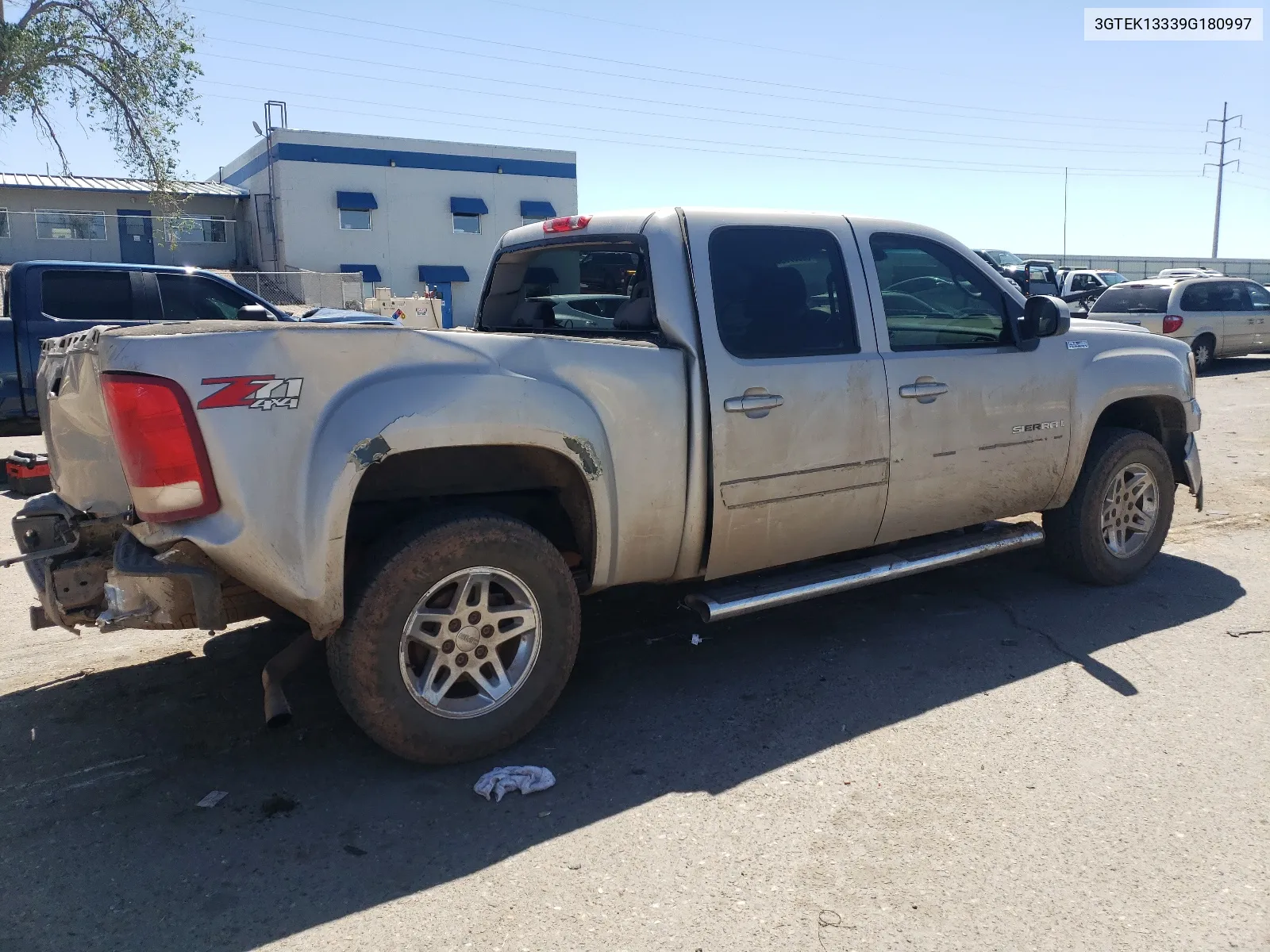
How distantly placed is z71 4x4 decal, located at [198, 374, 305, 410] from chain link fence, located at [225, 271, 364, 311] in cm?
2496

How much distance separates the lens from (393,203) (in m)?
39.4

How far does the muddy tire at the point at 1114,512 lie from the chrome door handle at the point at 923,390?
1.30 m

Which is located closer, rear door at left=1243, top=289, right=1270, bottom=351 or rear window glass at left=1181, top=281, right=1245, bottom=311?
rear window glass at left=1181, top=281, right=1245, bottom=311

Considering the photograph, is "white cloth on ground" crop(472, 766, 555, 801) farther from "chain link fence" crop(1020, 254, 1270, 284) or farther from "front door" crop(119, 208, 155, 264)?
"chain link fence" crop(1020, 254, 1270, 284)

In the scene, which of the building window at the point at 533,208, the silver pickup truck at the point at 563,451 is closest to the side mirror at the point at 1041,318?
the silver pickup truck at the point at 563,451

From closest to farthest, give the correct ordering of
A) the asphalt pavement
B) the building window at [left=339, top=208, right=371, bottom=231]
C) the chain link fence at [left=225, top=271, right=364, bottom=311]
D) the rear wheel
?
1. the asphalt pavement
2. the rear wheel
3. the chain link fence at [left=225, top=271, right=364, bottom=311]
4. the building window at [left=339, top=208, right=371, bottom=231]

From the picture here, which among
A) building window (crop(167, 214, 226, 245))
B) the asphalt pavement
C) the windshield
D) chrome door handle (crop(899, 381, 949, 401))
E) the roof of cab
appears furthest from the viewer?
building window (crop(167, 214, 226, 245))

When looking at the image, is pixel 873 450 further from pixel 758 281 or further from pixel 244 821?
pixel 244 821

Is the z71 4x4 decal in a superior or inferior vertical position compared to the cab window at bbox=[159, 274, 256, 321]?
inferior

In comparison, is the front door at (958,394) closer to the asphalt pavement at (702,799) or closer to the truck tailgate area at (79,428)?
the asphalt pavement at (702,799)

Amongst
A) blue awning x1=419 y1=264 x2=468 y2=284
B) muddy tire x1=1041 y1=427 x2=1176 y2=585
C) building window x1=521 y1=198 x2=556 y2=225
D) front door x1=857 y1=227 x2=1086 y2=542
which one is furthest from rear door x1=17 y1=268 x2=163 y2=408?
building window x1=521 y1=198 x2=556 y2=225

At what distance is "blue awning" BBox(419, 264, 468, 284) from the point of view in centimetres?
3966

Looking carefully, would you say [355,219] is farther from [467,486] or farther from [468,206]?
[467,486]

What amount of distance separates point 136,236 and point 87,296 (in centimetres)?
3141
